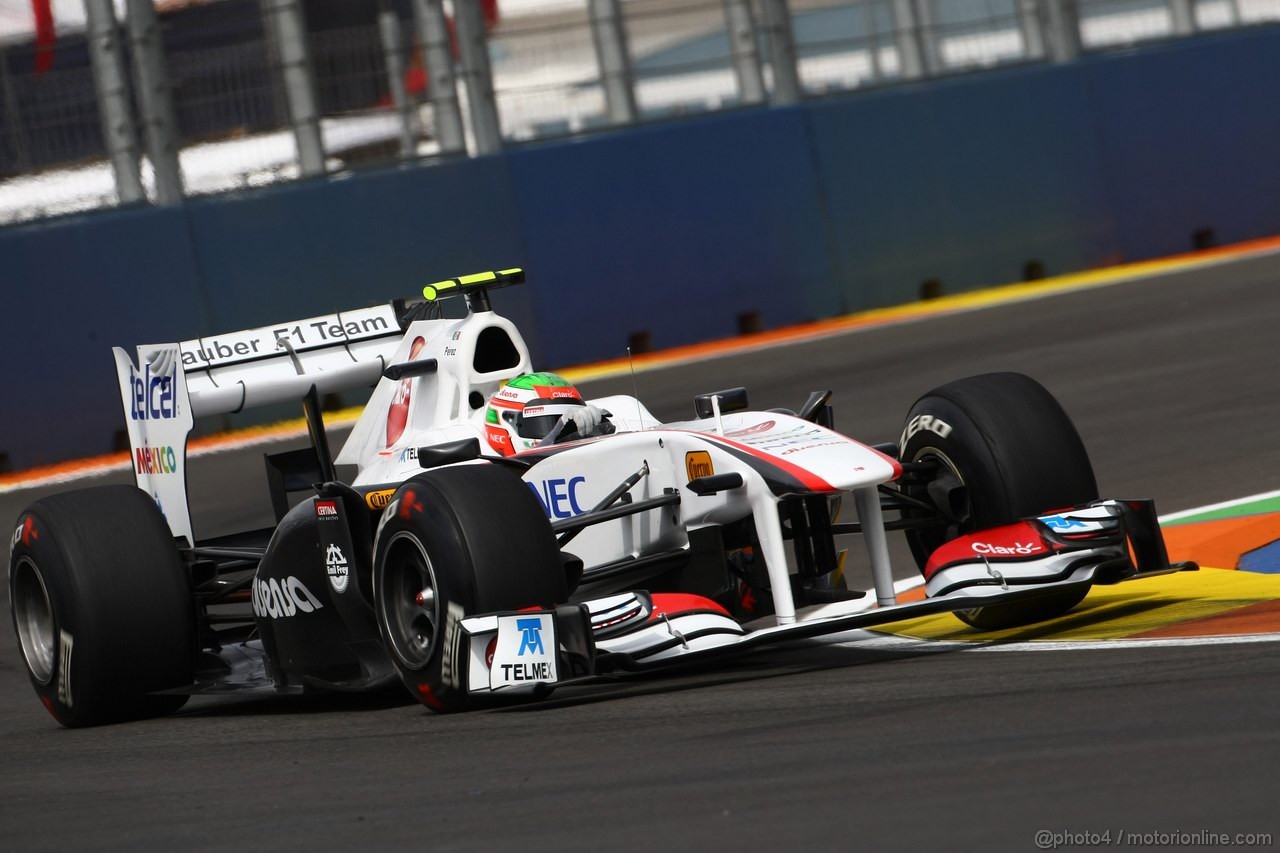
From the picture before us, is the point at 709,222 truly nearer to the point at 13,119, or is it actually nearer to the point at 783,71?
the point at 783,71

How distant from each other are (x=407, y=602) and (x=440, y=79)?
12024 mm

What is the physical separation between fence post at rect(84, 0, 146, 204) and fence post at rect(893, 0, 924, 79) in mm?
7977

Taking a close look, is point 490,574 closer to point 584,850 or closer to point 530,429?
point 530,429

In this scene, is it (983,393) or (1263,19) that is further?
(1263,19)

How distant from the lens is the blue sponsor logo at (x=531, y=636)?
20.5 feet

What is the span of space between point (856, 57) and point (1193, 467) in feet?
33.6

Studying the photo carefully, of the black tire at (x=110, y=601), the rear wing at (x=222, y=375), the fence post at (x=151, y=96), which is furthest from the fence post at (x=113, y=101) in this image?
the black tire at (x=110, y=601)

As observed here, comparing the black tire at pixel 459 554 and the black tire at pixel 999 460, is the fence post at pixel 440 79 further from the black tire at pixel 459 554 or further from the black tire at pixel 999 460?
the black tire at pixel 459 554

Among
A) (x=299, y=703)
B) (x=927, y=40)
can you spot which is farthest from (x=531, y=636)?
(x=927, y=40)

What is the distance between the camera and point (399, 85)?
1802cm

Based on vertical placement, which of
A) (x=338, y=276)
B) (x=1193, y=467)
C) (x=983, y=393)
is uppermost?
(x=338, y=276)

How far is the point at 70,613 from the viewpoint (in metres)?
7.81

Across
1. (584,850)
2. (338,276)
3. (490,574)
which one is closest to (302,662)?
(490,574)

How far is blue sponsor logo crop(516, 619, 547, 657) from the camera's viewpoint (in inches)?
246
